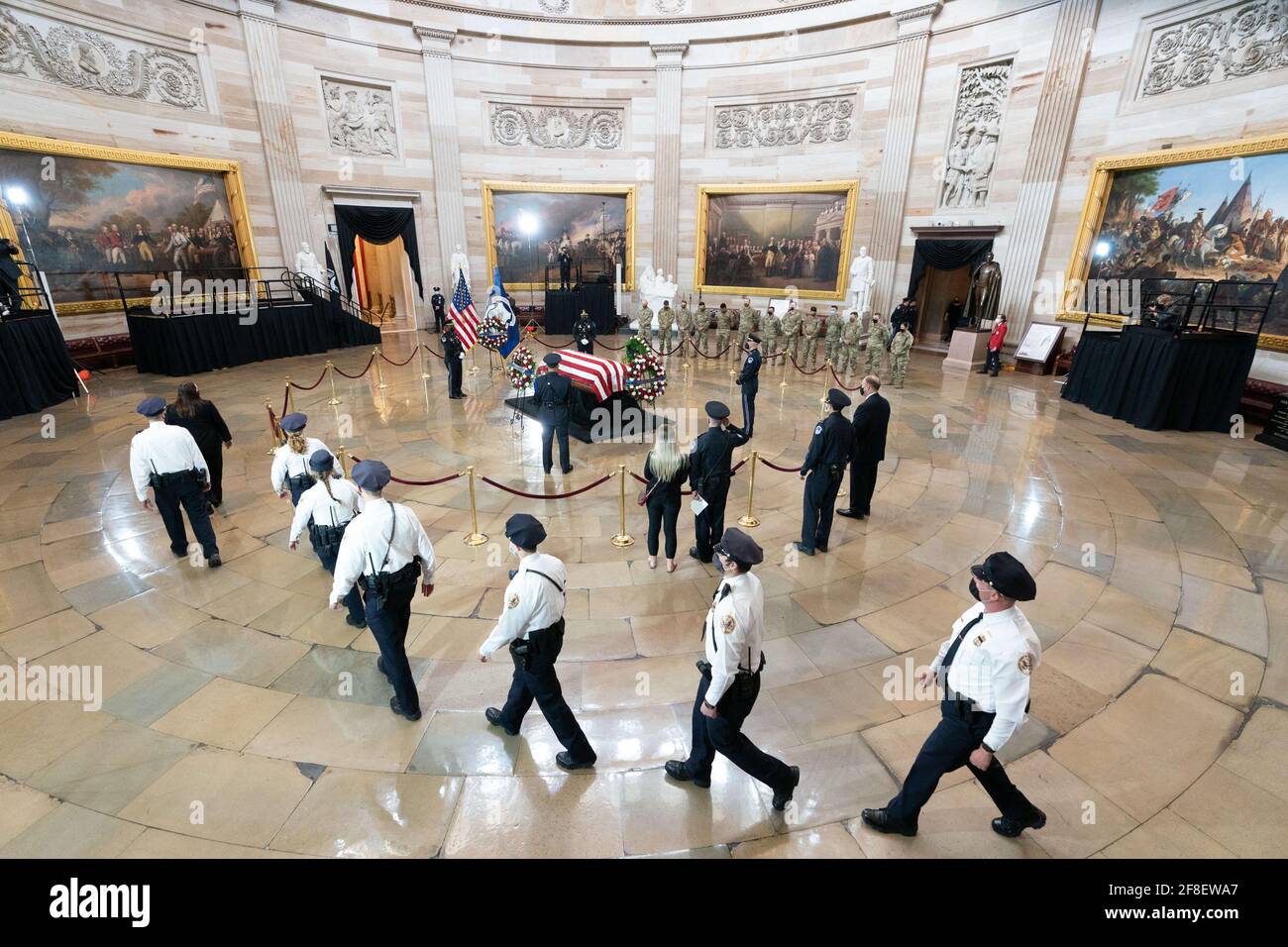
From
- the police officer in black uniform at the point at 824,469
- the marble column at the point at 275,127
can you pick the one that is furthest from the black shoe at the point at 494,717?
the marble column at the point at 275,127

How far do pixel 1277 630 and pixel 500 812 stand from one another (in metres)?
7.02

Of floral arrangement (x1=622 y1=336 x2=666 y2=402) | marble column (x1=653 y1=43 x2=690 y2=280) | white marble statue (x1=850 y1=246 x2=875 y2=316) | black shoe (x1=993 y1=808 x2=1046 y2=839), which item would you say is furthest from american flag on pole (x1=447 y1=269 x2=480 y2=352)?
white marble statue (x1=850 y1=246 x2=875 y2=316)

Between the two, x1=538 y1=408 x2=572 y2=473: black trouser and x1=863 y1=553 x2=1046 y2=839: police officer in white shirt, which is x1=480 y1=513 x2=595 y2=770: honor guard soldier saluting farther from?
x1=538 y1=408 x2=572 y2=473: black trouser

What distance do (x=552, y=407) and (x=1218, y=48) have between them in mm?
16567

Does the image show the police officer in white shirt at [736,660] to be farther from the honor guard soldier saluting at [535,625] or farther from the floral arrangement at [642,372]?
the floral arrangement at [642,372]

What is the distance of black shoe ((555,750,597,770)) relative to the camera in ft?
12.6

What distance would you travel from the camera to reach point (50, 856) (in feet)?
10.6

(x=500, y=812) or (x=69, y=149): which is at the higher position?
(x=69, y=149)

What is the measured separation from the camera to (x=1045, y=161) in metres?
15.6

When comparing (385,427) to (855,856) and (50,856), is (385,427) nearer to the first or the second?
(50,856)

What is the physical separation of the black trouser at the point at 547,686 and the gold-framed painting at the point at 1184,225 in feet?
50.7

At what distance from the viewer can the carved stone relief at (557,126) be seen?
21047mm

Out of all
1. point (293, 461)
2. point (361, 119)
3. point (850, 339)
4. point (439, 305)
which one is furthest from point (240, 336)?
Result: point (850, 339)

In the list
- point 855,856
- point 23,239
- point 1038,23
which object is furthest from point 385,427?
point 1038,23
